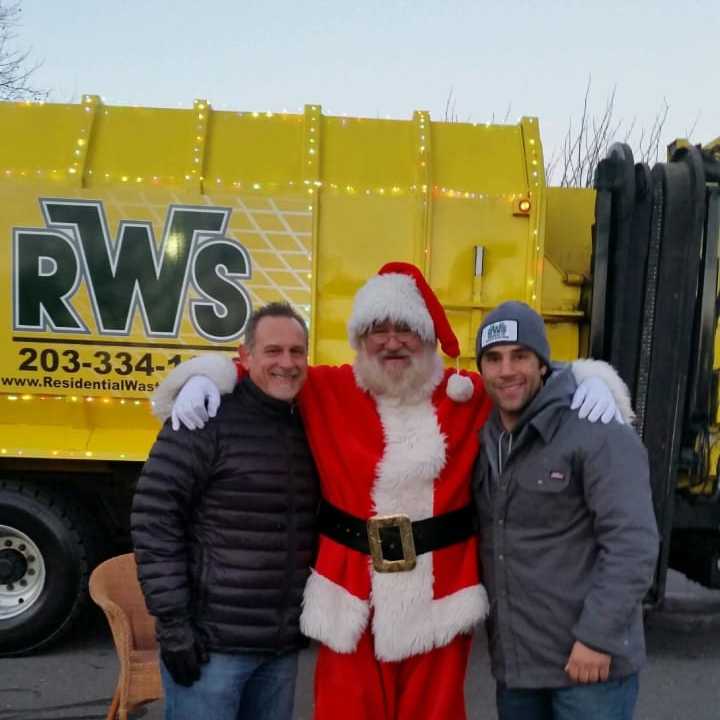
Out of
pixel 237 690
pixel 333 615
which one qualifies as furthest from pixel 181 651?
pixel 333 615

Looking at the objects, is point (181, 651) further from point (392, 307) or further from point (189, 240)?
point (189, 240)

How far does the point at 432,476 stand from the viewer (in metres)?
2.30

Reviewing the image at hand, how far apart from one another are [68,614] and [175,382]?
2.57 m

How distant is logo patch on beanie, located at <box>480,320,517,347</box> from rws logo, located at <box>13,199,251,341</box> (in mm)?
2101

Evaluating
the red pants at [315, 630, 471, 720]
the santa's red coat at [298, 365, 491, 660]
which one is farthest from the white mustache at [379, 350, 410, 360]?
the red pants at [315, 630, 471, 720]

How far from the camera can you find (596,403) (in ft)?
7.02

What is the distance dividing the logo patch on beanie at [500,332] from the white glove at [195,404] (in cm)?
81

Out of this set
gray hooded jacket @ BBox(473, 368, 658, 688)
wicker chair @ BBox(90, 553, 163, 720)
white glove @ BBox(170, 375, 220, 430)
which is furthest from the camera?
wicker chair @ BBox(90, 553, 163, 720)

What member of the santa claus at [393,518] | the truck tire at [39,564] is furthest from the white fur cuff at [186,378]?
the truck tire at [39,564]

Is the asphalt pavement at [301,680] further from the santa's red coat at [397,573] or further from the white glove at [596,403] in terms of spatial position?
the white glove at [596,403]

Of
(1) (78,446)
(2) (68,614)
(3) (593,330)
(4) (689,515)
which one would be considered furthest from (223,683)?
(4) (689,515)

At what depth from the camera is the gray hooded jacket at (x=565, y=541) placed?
1.99 m

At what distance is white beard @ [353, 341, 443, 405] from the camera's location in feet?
7.80

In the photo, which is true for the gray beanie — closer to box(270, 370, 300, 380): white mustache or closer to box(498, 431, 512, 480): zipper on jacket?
box(498, 431, 512, 480): zipper on jacket
